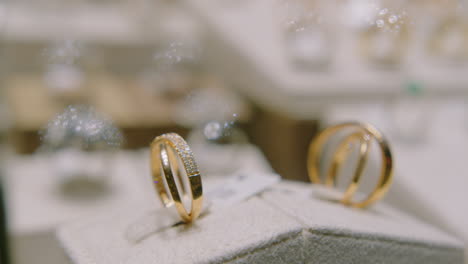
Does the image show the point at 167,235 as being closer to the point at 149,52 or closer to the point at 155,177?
the point at 155,177

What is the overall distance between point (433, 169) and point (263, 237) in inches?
12.6

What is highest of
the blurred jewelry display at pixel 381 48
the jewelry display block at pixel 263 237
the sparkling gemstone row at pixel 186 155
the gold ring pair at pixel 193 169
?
the blurred jewelry display at pixel 381 48

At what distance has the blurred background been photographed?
17.7 inches

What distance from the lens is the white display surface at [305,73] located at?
764 mm

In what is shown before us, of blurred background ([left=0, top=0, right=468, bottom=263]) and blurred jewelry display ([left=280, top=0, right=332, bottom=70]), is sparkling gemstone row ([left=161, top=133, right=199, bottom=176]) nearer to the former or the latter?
blurred background ([left=0, top=0, right=468, bottom=263])

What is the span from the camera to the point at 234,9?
1.00 m

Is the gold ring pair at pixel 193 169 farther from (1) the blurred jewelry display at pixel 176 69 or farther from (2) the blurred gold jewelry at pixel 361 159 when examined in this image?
(1) the blurred jewelry display at pixel 176 69

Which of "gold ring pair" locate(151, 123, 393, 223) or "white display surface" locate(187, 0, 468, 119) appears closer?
"gold ring pair" locate(151, 123, 393, 223)

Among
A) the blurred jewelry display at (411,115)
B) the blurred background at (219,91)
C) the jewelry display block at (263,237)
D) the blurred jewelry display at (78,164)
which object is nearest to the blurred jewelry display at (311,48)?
the blurred background at (219,91)

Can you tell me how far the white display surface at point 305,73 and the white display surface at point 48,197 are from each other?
15cm

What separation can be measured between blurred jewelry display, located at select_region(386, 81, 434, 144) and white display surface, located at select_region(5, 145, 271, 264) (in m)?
0.20

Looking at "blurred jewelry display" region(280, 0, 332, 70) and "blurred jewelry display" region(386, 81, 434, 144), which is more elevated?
"blurred jewelry display" region(280, 0, 332, 70)

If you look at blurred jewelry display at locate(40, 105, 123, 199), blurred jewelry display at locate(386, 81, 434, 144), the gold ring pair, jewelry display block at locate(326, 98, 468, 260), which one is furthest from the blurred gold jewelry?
blurred jewelry display at locate(40, 105, 123, 199)

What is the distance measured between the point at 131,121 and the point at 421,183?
659 mm
